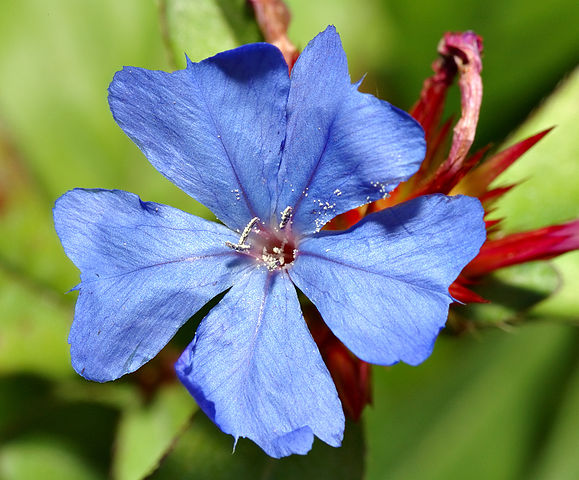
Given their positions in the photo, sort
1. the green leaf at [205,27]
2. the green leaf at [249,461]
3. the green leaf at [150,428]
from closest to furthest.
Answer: the green leaf at [249,461] < the green leaf at [205,27] < the green leaf at [150,428]

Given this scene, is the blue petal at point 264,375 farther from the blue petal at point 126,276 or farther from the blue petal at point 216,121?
the blue petal at point 216,121

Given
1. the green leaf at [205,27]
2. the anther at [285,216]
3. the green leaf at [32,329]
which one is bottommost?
the green leaf at [32,329]

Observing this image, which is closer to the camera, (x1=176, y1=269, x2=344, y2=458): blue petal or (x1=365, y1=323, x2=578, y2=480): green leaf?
(x1=176, y1=269, x2=344, y2=458): blue petal

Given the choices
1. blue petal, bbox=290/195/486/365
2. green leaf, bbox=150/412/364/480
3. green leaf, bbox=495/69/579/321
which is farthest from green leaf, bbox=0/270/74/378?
green leaf, bbox=495/69/579/321

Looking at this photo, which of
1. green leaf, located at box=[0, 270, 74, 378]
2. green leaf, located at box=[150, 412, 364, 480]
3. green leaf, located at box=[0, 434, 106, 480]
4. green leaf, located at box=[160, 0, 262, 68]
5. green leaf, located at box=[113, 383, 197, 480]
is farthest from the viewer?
green leaf, located at box=[0, 434, 106, 480]

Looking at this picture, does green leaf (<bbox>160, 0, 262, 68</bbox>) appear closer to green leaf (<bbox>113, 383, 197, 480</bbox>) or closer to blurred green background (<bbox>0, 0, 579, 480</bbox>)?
blurred green background (<bbox>0, 0, 579, 480</bbox>)

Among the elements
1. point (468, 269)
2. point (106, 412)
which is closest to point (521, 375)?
point (468, 269)

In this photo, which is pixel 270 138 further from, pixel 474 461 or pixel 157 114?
pixel 474 461

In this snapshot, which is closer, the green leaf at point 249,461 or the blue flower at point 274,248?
the blue flower at point 274,248

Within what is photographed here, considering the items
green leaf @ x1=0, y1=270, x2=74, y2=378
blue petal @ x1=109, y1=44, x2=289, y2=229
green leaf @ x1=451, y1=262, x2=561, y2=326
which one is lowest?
green leaf @ x1=0, y1=270, x2=74, y2=378

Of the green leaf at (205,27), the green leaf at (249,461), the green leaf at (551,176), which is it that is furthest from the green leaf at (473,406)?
the green leaf at (205,27)
